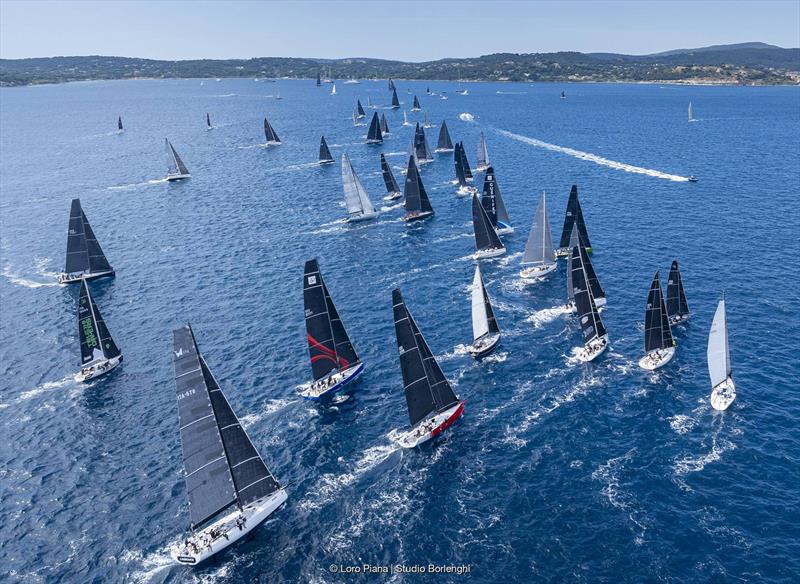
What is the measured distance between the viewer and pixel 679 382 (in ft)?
212

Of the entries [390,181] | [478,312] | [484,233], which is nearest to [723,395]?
[478,312]

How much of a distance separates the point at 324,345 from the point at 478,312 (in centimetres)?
2136

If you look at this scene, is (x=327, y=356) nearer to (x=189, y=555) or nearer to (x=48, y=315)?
(x=189, y=555)

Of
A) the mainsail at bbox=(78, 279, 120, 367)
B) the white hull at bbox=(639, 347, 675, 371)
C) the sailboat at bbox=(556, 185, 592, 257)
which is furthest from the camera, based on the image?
the sailboat at bbox=(556, 185, 592, 257)

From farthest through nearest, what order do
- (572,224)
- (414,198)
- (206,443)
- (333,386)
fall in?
(414,198) → (572,224) → (333,386) → (206,443)

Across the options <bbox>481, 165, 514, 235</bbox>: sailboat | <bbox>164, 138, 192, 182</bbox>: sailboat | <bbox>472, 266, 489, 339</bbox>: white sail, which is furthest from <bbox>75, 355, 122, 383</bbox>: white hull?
<bbox>164, 138, 192, 182</bbox>: sailboat

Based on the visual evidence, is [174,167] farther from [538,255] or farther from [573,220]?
[573,220]

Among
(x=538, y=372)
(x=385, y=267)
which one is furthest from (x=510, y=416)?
(x=385, y=267)

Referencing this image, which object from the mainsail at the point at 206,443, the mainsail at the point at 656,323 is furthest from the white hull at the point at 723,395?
the mainsail at the point at 206,443

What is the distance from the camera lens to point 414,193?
12688 cm

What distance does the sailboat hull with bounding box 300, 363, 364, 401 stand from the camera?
2512 inches

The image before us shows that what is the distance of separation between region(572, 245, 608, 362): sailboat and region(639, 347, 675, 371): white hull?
5.27 m

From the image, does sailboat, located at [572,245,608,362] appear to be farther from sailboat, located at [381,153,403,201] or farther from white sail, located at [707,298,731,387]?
sailboat, located at [381,153,403,201]

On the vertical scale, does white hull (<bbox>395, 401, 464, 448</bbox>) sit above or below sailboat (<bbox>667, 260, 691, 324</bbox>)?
below
